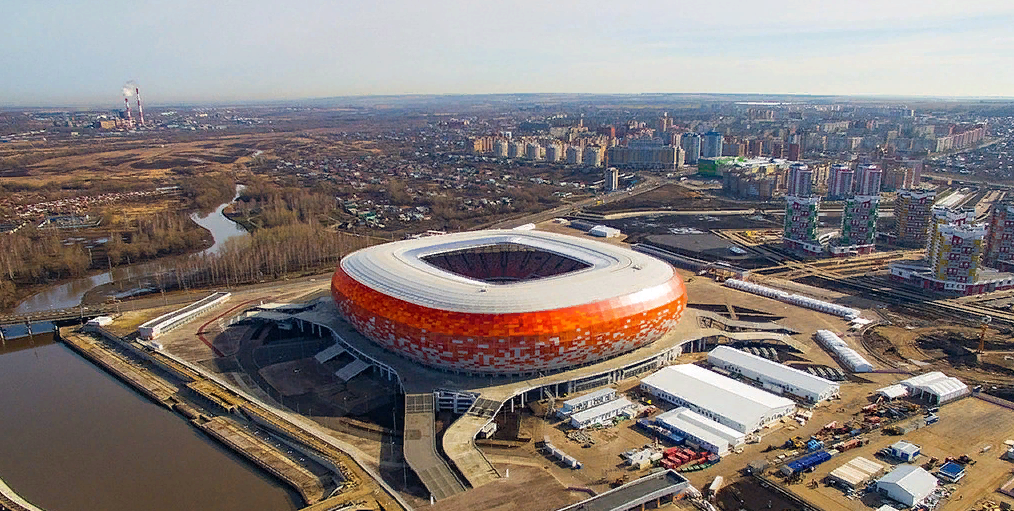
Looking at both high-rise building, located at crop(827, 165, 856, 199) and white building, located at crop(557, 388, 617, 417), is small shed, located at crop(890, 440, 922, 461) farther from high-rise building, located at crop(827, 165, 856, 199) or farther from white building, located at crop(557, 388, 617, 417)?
high-rise building, located at crop(827, 165, 856, 199)

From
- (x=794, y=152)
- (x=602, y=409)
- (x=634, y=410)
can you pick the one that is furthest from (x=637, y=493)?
(x=794, y=152)

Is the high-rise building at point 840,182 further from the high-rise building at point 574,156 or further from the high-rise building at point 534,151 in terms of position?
the high-rise building at point 534,151

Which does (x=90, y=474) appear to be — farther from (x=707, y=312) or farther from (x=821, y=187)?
(x=821, y=187)

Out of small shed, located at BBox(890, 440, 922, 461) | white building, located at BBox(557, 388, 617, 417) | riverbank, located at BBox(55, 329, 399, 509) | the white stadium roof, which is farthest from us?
the white stadium roof

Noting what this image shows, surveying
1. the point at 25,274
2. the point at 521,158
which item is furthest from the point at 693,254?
the point at 521,158

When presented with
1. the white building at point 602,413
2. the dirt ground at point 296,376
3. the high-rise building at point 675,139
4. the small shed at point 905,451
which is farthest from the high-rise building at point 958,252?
the high-rise building at point 675,139

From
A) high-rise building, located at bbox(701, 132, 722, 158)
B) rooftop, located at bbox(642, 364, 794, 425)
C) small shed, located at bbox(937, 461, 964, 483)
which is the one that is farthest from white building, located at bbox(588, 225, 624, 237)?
high-rise building, located at bbox(701, 132, 722, 158)

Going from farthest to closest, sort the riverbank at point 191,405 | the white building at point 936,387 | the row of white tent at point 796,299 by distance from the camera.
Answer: the row of white tent at point 796,299 < the white building at point 936,387 < the riverbank at point 191,405
